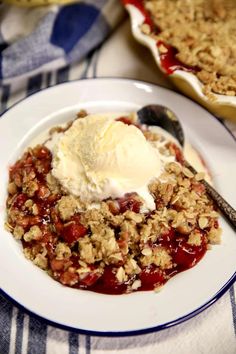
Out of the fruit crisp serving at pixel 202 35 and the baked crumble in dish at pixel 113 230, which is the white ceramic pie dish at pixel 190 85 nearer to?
the fruit crisp serving at pixel 202 35

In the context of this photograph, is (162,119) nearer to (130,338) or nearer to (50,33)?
(50,33)

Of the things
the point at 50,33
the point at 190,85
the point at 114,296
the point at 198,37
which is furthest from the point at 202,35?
the point at 114,296

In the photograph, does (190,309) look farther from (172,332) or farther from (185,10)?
(185,10)

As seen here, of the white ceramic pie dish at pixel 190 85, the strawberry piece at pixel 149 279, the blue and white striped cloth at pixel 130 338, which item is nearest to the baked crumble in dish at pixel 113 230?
the strawberry piece at pixel 149 279

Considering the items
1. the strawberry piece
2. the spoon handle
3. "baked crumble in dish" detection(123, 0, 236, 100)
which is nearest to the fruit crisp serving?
"baked crumble in dish" detection(123, 0, 236, 100)

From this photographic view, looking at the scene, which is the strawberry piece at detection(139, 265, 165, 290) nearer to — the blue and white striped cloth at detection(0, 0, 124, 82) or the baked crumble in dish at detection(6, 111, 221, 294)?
the baked crumble in dish at detection(6, 111, 221, 294)
